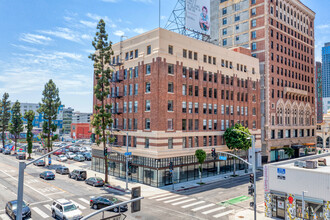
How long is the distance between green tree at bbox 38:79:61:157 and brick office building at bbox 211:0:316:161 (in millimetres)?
50090

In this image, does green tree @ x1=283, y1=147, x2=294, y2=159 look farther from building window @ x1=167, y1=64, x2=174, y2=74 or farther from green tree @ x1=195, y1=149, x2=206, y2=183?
building window @ x1=167, y1=64, x2=174, y2=74

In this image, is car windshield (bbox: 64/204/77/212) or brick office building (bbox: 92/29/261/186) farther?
brick office building (bbox: 92/29/261/186)

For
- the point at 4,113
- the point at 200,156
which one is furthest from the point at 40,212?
the point at 4,113

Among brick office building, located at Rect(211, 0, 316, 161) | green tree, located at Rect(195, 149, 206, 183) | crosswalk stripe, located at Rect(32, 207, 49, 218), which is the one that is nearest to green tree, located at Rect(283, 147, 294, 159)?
brick office building, located at Rect(211, 0, 316, 161)

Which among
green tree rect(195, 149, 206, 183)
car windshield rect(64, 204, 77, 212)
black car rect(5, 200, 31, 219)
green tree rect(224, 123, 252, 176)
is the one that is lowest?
black car rect(5, 200, 31, 219)

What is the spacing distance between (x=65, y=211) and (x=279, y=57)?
65998mm

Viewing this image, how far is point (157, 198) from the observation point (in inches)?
1335

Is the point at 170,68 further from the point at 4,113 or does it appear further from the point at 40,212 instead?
the point at 4,113

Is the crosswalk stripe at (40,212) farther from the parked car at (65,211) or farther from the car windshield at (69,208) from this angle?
the car windshield at (69,208)

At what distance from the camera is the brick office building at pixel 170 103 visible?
41.8 m

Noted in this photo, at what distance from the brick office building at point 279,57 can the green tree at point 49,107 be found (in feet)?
164

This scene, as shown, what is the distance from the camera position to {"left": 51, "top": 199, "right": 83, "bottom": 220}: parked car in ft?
81.4

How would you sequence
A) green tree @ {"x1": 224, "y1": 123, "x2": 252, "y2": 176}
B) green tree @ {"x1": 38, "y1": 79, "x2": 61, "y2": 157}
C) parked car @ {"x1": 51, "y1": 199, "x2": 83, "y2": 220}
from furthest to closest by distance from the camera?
green tree @ {"x1": 38, "y1": 79, "x2": 61, "y2": 157}, green tree @ {"x1": 224, "y1": 123, "x2": 252, "y2": 176}, parked car @ {"x1": 51, "y1": 199, "x2": 83, "y2": 220}

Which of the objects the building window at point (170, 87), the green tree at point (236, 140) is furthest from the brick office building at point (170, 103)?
the green tree at point (236, 140)
